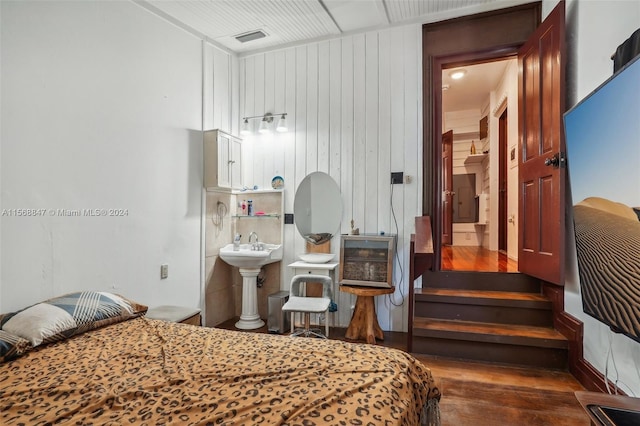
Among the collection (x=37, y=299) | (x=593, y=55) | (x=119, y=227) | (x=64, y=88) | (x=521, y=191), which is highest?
(x=593, y=55)

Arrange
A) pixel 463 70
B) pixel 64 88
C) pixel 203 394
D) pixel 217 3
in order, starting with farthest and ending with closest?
pixel 463 70 < pixel 217 3 < pixel 64 88 < pixel 203 394

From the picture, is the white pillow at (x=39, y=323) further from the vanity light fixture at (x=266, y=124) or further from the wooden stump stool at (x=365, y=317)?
the vanity light fixture at (x=266, y=124)

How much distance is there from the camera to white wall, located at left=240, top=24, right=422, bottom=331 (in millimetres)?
3400

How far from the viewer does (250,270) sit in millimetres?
3527

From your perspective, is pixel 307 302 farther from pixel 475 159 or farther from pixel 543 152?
pixel 475 159

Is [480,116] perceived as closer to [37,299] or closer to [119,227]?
[119,227]

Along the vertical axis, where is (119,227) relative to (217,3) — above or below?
below

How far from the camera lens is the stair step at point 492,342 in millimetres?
2514

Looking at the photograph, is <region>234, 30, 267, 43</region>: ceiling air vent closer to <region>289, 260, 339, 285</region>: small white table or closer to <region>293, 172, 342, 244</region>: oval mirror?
<region>293, 172, 342, 244</region>: oval mirror

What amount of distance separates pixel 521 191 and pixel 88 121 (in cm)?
366

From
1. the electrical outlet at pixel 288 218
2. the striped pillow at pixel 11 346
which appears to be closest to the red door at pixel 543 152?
the electrical outlet at pixel 288 218

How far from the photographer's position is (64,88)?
88.4 inches

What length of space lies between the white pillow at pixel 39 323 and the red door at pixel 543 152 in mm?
3202

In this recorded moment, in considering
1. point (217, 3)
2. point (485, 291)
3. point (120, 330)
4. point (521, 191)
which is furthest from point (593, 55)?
point (120, 330)
